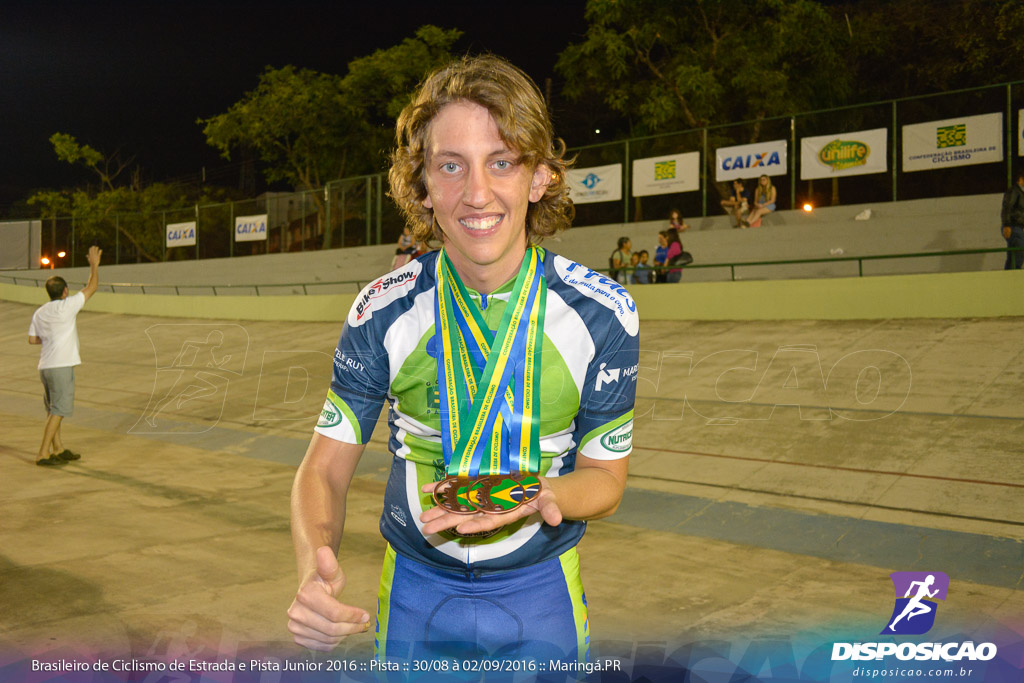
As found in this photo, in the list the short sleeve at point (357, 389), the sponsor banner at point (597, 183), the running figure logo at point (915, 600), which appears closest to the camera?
the short sleeve at point (357, 389)

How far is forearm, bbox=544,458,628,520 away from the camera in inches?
66.0

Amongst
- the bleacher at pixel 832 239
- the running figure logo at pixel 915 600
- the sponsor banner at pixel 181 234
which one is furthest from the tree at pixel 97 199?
the running figure logo at pixel 915 600

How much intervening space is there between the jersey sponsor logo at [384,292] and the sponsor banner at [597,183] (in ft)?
68.1

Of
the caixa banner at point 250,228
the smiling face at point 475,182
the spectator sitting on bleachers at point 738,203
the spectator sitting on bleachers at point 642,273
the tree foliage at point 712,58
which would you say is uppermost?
the tree foliage at point 712,58

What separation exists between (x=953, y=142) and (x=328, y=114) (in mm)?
26513

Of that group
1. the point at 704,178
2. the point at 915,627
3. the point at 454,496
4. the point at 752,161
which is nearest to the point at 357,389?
the point at 454,496

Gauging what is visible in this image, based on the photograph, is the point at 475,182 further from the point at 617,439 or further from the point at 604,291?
the point at 617,439

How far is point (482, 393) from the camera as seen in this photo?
1.88 m

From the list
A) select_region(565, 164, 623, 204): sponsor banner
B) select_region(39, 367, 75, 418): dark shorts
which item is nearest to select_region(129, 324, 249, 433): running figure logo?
select_region(39, 367, 75, 418): dark shorts

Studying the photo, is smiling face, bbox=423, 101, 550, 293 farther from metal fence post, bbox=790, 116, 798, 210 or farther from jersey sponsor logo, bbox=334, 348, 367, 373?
metal fence post, bbox=790, 116, 798, 210

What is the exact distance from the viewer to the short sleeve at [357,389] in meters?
1.91

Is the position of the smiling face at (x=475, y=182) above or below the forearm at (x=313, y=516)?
above

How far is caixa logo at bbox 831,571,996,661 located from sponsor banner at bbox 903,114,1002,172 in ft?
48.2

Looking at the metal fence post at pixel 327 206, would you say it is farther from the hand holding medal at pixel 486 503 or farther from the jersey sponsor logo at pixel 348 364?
the hand holding medal at pixel 486 503
